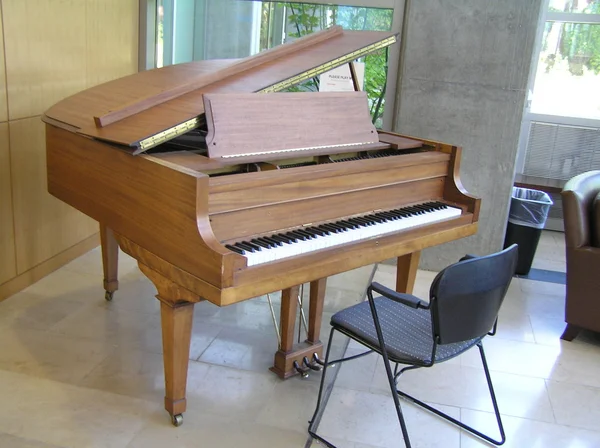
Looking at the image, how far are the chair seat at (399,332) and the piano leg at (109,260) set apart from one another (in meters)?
1.56

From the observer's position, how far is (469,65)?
13.0 ft

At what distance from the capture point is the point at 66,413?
94.2 inches

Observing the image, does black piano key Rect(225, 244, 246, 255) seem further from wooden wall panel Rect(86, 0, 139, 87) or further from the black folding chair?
wooden wall panel Rect(86, 0, 139, 87)

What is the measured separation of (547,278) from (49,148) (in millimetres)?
3387

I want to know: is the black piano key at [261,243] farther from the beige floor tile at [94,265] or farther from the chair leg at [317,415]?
the beige floor tile at [94,265]

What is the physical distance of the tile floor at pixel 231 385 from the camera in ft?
7.70

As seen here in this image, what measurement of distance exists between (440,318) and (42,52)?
8.99ft

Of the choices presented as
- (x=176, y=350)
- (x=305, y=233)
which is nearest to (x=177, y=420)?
(x=176, y=350)

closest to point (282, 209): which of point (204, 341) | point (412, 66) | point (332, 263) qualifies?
point (332, 263)

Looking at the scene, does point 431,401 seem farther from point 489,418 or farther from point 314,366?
point 314,366

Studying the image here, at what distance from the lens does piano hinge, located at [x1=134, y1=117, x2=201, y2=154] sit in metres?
2.09

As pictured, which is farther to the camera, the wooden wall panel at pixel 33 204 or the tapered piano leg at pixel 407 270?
the wooden wall panel at pixel 33 204

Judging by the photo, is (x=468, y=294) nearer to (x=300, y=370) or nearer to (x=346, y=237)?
(x=346, y=237)

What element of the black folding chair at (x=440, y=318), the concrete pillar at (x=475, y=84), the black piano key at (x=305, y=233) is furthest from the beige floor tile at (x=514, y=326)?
the black piano key at (x=305, y=233)
